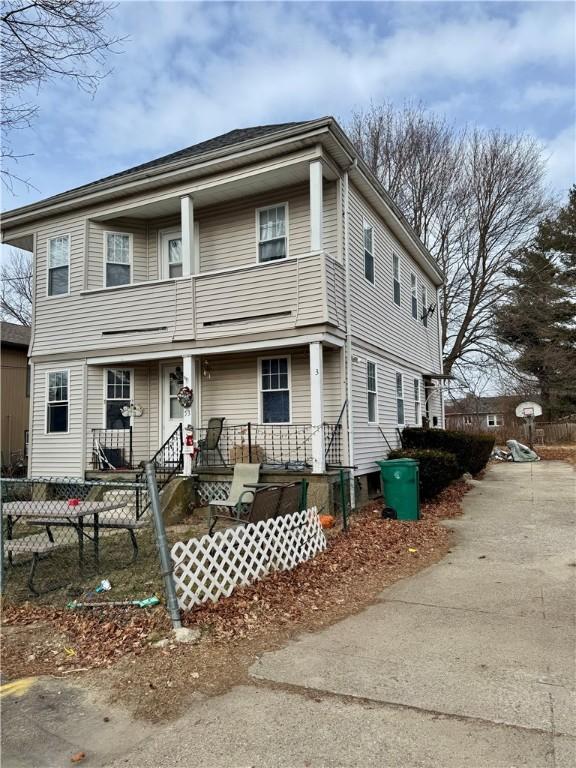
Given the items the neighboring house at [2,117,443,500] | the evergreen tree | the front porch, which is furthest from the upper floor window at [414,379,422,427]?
the evergreen tree

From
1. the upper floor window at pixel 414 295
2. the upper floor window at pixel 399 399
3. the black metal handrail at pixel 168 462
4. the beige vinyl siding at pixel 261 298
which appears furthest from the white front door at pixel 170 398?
the upper floor window at pixel 414 295

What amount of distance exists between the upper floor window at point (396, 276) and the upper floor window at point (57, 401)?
854 centimetres

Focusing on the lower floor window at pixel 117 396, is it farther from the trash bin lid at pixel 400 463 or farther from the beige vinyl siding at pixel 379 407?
the trash bin lid at pixel 400 463

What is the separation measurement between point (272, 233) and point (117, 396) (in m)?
5.12

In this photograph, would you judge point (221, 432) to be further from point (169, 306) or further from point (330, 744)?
point (330, 744)

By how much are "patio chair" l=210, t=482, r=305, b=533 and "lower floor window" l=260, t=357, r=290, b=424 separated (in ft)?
12.2

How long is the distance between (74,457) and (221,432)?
365 cm

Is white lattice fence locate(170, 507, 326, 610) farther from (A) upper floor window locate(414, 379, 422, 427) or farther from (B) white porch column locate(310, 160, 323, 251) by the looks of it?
(A) upper floor window locate(414, 379, 422, 427)

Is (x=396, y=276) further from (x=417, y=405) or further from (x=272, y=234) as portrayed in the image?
(x=272, y=234)

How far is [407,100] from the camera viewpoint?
1027 inches

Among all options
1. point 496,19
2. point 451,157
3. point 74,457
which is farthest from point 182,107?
point 451,157

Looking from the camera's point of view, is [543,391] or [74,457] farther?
[543,391]

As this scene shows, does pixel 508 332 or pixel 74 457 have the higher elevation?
pixel 508 332

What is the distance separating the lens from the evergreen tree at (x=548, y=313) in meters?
26.0
